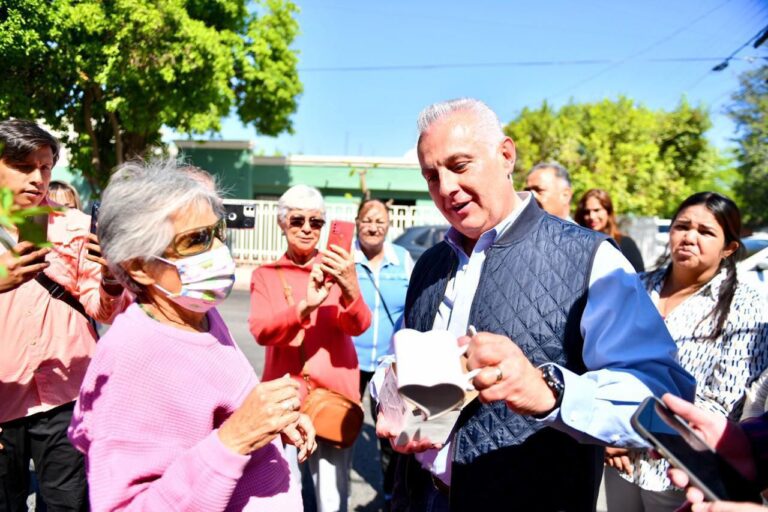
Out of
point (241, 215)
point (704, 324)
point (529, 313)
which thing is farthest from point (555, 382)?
point (241, 215)

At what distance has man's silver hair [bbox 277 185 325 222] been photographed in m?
3.47

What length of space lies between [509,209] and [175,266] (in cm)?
110

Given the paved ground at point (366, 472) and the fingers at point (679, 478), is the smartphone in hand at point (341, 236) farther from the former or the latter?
the paved ground at point (366, 472)

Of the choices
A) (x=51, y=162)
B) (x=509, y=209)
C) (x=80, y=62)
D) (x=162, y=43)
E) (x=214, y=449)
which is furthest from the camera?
(x=162, y=43)

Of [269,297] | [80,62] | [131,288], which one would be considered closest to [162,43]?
[80,62]

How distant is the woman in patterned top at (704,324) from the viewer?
258cm

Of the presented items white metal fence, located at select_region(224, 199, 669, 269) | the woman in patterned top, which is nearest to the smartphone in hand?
the woman in patterned top

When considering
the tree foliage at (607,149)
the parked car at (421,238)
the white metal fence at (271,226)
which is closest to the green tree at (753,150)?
the tree foliage at (607,149)

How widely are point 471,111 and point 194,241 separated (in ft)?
3.24

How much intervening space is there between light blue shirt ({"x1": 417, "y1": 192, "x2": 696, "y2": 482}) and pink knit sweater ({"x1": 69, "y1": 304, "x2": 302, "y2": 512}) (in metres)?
0.72

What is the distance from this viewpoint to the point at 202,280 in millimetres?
1800

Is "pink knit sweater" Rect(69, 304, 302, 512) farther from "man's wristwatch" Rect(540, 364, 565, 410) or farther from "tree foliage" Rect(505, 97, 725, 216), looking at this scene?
"tree foliage" Rect(505, 97, 725, 216)

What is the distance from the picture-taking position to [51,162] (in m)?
2.54

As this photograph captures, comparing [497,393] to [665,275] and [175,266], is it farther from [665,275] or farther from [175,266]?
[665,275]
